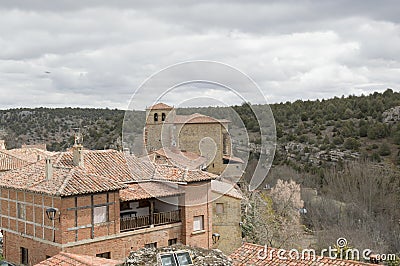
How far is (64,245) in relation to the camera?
19.1 meters

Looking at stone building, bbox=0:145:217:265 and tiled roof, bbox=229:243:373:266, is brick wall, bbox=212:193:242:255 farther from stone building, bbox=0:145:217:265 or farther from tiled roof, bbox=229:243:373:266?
tiled roof, bbox=229:243:373:266

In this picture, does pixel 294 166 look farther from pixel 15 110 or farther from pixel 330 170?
pixel 15 110

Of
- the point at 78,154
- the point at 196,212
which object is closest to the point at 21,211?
the point at 78,154

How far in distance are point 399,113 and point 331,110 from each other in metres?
11.4

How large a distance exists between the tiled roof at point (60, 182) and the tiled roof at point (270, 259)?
7.83m

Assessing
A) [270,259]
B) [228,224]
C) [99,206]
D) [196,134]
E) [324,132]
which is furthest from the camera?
[324,132]

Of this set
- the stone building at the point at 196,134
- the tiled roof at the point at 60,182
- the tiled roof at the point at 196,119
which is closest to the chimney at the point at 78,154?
the tiled roof at the point at 60,182

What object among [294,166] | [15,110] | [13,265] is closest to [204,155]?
[13,265]

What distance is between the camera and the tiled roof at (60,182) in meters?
19.4

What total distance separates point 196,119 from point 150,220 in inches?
450

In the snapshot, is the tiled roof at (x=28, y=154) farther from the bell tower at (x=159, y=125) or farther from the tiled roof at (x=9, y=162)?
the bell tower at (x=159, y=125)

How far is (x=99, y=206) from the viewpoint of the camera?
20.3 m

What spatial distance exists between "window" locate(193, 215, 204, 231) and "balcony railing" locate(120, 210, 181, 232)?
801mm

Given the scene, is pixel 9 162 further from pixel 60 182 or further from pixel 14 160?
pixel 60 182
